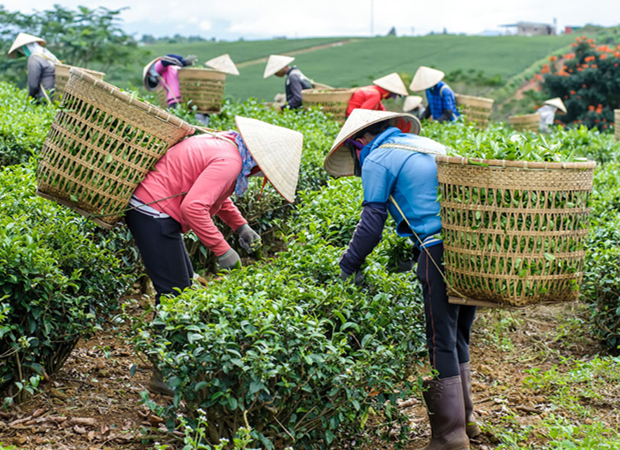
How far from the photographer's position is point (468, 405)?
338 cm

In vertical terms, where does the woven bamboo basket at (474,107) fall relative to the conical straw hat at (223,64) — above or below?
below

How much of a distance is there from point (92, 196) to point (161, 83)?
633cm

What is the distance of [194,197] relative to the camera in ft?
10.8

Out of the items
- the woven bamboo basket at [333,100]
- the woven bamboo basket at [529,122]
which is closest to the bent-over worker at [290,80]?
the woven bamboo basket at [333,100]

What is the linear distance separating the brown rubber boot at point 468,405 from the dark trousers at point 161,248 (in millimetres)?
1486

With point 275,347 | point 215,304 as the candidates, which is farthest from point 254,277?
point 275,347

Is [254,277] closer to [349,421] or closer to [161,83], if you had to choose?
[349,421]

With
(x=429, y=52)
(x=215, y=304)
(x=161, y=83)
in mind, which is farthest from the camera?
(x=429, y=52)

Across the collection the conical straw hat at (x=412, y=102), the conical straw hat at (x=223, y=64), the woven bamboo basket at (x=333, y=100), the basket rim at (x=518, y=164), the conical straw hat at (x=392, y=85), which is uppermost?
the conical straw hat at (x=223, y=64)

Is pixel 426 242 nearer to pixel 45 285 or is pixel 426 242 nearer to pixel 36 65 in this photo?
pixel 45 285

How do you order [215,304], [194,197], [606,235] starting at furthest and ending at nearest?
[606,235]
[194,197]
[215,304]

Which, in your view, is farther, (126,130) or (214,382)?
(126,130)

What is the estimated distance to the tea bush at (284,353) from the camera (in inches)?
101

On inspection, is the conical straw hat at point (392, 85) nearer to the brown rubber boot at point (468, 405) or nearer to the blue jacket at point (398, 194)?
the blue jacket at point (398, 194)
